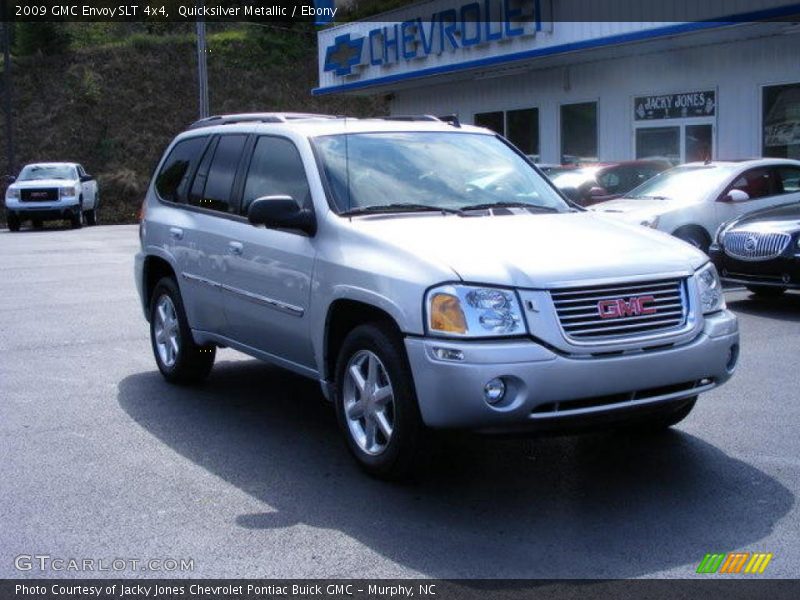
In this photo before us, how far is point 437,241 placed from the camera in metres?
5.23

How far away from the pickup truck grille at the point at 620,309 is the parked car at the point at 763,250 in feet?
19.6

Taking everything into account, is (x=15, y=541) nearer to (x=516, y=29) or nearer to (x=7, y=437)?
(x=7, y=437)

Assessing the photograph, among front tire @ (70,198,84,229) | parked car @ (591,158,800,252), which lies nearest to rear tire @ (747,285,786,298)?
parked car @ (591,158,800,252)

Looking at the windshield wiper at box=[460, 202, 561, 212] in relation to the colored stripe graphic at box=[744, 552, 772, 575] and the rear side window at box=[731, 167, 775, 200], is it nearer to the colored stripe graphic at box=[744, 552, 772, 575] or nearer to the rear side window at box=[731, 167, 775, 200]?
the colored stripe graphic at box=[744, 552, 772, 575]

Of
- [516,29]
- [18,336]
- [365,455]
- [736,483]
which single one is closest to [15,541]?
[365,455]

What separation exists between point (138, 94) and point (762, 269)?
119 ft

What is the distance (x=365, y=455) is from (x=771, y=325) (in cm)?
600

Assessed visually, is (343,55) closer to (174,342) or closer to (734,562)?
(174,342)

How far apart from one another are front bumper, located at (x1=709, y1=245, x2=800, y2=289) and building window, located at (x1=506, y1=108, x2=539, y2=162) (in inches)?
525

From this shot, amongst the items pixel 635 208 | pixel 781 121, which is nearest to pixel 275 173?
pixel 635 208

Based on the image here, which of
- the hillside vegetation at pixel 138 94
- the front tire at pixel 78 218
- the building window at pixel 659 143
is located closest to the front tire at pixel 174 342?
the building window at pixel 659 143

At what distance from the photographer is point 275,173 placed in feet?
21.3

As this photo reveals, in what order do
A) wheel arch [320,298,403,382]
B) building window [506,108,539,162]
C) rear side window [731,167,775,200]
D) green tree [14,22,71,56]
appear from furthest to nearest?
green tree [14,22,71,56] < building window [506,108,539,162] < rear side window [731,167,775,200] < wheel arch [320,298,403,382]

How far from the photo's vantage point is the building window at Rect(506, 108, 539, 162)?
24656 mm
